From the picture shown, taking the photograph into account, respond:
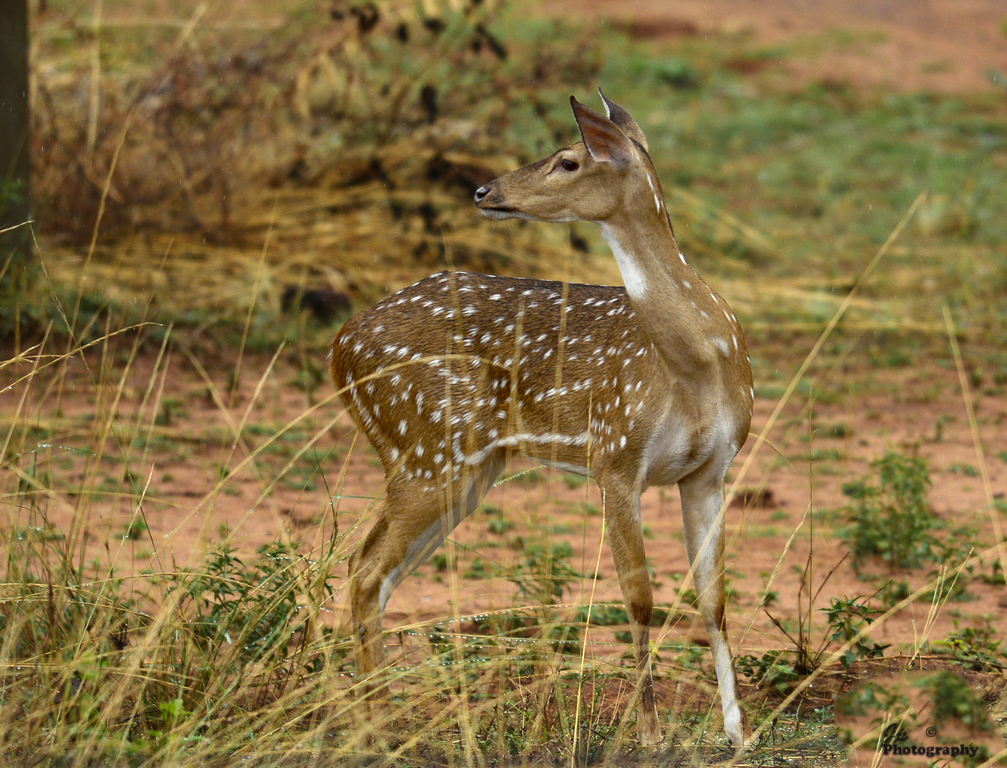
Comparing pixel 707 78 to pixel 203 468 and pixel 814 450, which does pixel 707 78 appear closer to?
pixel 814 450

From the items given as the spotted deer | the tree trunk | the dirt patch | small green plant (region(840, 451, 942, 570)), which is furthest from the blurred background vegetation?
the dirt patch

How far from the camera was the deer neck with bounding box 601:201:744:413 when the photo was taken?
446 cm

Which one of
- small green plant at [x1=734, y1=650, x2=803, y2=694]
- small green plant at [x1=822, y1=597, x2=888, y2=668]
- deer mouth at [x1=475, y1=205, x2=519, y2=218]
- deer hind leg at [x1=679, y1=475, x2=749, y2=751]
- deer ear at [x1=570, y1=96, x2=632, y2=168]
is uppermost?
deer ear at [x1=570, y1=96, x2=632, y2=168]

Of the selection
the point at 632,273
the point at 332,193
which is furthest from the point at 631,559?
the point at 332,193

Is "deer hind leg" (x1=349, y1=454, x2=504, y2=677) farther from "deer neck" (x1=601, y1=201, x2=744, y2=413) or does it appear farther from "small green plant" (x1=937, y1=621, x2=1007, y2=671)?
"small green plant" (x1=937, y1=621, x2=1007, y2=671)

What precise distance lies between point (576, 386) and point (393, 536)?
843 mm

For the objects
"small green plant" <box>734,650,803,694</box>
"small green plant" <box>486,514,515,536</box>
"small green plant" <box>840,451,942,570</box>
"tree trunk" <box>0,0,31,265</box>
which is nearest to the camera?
"small green plant" <box>734,650,803,694</box>

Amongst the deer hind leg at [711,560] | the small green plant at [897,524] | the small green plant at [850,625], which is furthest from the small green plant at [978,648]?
the deer hind leg at [711,560]

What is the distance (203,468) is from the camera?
7.01 metres

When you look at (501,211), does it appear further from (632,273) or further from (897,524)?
(897,524)

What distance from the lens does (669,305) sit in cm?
446

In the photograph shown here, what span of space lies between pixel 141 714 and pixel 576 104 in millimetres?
2297

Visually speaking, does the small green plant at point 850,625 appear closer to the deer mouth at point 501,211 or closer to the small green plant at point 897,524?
the small green plant at point 897,524

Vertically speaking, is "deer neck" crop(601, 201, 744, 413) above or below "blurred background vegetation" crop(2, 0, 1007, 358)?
above
